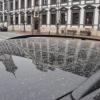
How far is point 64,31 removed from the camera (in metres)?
37.4

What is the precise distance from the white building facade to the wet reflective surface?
29.5 m

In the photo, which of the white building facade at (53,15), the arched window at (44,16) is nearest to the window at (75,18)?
the white building facade at (53,15)

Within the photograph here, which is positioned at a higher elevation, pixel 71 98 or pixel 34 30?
pixel 71 98

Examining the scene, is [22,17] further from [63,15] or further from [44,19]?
[63,15]

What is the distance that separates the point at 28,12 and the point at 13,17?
7467mm

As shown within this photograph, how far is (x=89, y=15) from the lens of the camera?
32.7 m

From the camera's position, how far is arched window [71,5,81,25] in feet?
113

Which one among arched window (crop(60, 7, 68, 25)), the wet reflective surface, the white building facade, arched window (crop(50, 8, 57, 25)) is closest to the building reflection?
the wet reflective surface

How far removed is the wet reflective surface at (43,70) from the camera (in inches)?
58.9

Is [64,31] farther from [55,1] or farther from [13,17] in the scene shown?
[13,17]

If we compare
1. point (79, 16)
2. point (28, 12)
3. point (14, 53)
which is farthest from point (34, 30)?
point (14, 53)

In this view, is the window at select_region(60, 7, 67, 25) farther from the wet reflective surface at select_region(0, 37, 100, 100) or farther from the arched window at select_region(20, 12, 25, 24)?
the wet reflective surface at select_region(0, 37, 100, 100)

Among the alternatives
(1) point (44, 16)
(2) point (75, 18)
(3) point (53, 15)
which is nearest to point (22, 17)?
(1) point (44, 16)

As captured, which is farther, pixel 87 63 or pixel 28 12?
pixel 28 12
